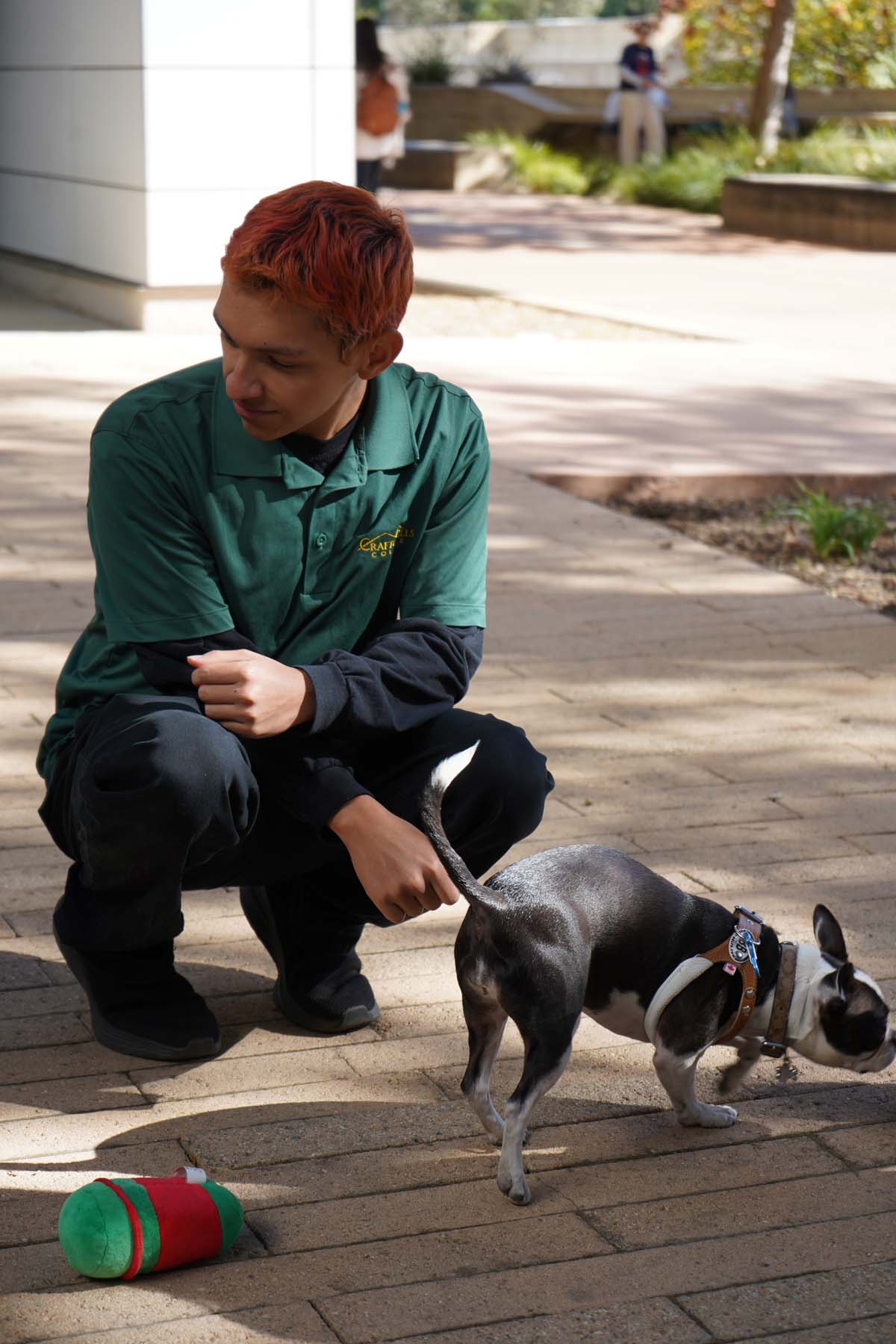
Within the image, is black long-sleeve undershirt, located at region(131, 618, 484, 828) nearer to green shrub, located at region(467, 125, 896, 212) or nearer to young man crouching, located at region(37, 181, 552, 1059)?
young man crouching, located at region(37, 181, 552, 1059)

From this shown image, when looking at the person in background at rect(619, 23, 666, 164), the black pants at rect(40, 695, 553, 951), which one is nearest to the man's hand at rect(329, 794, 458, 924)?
the black pants at rect(40, 695, 553, 951)

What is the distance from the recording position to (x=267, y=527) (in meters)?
2.91

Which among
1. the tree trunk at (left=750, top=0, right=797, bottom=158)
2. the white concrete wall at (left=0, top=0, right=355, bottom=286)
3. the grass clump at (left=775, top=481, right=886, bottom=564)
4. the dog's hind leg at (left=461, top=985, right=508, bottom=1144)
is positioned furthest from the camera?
the tree trunk at (left=750, top=0, right=797, bottom=158)

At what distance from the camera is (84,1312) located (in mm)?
2309

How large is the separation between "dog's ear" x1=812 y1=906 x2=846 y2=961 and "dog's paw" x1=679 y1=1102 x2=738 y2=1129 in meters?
0.31

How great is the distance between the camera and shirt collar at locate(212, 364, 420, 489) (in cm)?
288

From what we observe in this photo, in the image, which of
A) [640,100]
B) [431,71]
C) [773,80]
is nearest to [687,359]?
[773,80]

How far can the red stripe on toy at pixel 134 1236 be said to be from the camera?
2.35 metres

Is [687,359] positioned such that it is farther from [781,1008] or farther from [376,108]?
[781,1008]

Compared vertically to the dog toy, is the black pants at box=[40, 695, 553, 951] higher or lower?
higher

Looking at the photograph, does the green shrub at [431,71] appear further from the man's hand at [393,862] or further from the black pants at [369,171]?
the man's hand at [393,862]

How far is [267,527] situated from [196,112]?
32.1 feet

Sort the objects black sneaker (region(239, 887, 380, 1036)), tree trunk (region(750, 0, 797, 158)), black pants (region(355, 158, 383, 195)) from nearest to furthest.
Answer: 1. black sneaker (region(239, 887, 380, 1036))
2. black pants (region(355, 158, 383, 195))
3. tree trunk (region(750, 0, 797, 158))

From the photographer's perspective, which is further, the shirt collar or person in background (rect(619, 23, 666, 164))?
person in background (rect(619, 23, 666, 164))
